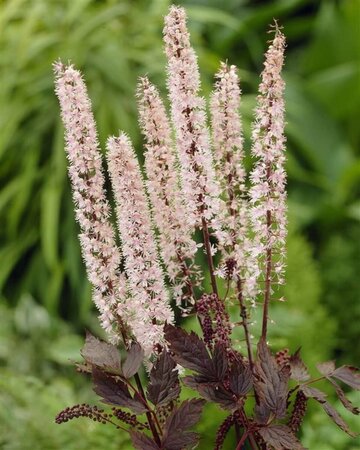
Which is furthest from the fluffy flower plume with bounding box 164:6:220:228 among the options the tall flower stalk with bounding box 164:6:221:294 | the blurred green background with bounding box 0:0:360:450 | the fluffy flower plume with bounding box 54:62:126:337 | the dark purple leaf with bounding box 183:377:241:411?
the blurred green background with bounding box 0:0:360:450

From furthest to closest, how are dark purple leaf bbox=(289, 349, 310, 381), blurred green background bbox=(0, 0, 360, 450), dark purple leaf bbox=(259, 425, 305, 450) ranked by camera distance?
blurred green background bbox=(0, 0, 360, 450) → dark purple leaf bbox=(289, 349, 310, 381) → dark purple leaf bbox=(259, 425, 305, 450)

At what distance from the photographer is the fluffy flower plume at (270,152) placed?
3.47ft

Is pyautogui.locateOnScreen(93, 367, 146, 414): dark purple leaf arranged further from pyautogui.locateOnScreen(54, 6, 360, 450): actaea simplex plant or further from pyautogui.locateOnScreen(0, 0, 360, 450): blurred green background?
pyautogui.locateOnScreen(0, 0, 360, 450): blurred green background

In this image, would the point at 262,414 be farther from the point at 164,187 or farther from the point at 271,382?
the point at 164,187

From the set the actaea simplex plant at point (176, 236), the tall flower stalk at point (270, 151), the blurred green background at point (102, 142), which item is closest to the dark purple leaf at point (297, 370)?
the actaea simplex plant at point (176, 236)

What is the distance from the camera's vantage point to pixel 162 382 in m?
1.07

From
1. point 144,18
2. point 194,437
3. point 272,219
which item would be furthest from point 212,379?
point 144,18

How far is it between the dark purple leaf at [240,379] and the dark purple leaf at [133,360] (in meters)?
0.12

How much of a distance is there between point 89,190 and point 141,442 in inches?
12.9

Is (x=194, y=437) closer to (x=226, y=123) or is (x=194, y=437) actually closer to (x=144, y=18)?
(x=226, y=123)

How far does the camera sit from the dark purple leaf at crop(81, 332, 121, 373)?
1.08 metres

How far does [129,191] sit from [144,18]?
2934 millimetres

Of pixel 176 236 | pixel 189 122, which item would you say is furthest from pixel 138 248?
pixel 189 122

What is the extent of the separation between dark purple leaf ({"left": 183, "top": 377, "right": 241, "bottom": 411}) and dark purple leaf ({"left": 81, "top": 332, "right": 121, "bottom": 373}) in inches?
3.8
